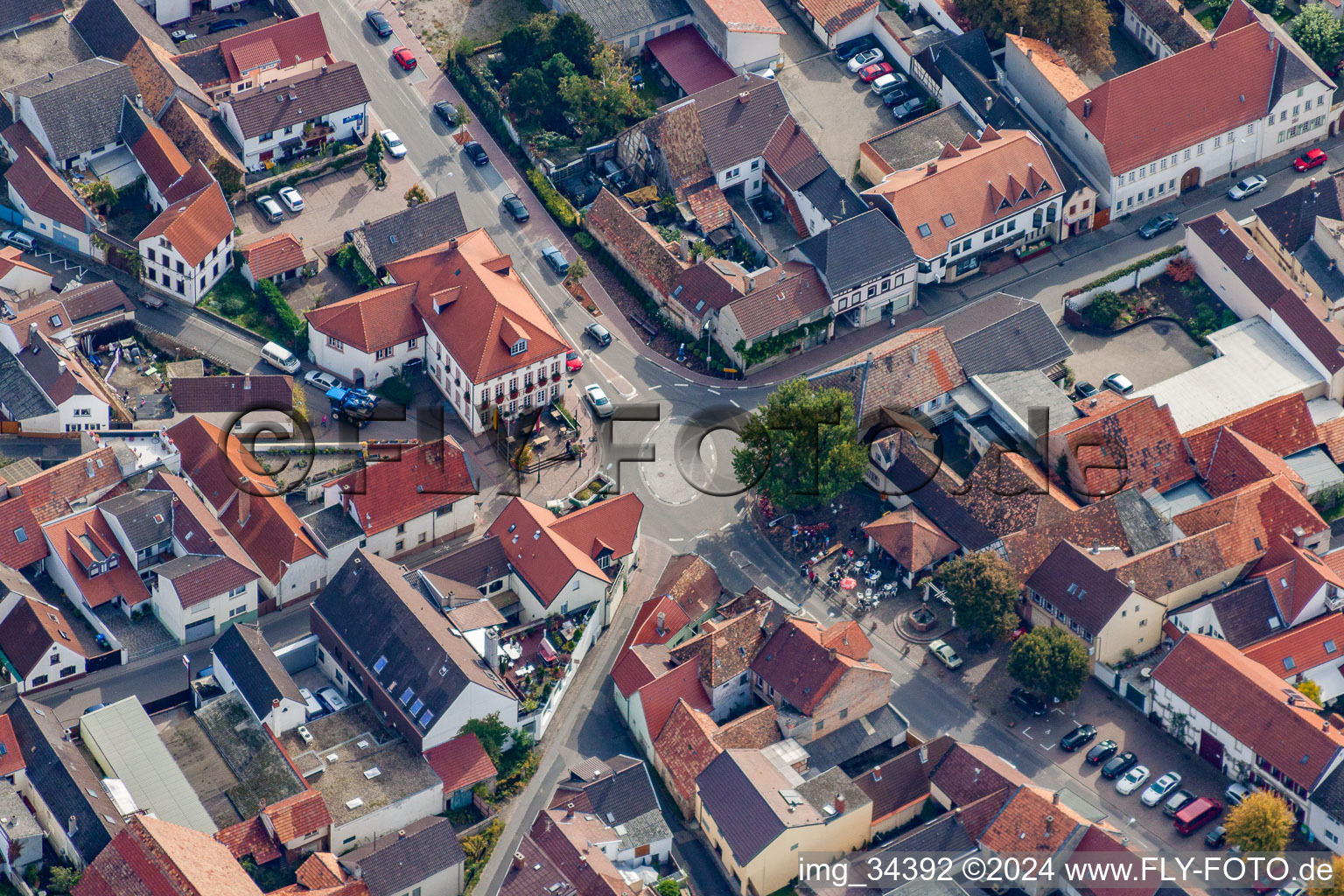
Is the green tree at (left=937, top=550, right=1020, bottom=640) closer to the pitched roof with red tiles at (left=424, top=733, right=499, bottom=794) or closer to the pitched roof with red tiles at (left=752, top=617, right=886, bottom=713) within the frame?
the pitched roof with red tiles at (left=752, top=617, right=886, bottom=713)

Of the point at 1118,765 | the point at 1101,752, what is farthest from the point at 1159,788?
the point at 1101,752

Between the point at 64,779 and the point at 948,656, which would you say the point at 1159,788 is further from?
the point at 64,779

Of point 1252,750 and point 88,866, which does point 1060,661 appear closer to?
point 1252,750

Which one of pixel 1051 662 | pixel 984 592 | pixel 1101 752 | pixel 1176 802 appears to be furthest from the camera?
pixel 984 592

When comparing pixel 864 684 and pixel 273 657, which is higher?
pixel 273 657

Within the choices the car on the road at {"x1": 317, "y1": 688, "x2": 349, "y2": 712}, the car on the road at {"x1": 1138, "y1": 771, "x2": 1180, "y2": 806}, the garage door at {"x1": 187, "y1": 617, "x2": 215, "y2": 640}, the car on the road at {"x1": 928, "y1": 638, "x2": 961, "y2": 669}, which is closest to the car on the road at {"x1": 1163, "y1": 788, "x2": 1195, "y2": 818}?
the car on the road at {"x1": 1138, "y1": 771, "x2": 1180, "y2": 806}

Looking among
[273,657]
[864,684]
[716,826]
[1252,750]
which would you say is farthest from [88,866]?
[1252,750]
